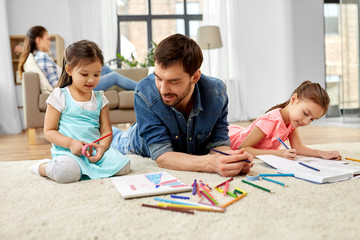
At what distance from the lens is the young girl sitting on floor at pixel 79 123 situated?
1294 millimetres

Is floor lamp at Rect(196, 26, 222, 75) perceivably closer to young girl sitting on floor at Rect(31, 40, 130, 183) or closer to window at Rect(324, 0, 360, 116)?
window at Rect(324, 0, 360, 116)

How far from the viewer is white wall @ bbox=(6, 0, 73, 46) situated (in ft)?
16.3

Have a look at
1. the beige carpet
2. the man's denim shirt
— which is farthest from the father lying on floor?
the beige carpet

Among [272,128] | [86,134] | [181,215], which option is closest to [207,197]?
[181,215]

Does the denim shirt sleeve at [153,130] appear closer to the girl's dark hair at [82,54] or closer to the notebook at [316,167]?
the girl's dark hair at [82,54]

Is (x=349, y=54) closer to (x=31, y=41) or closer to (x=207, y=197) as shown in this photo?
(x=31, y=41)

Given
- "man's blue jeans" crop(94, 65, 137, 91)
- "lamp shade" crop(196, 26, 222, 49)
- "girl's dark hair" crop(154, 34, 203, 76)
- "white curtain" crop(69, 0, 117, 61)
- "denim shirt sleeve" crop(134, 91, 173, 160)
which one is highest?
"white curtain" crop(69, 0, 117, 61)

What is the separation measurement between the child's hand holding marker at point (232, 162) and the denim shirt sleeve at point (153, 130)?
25cm

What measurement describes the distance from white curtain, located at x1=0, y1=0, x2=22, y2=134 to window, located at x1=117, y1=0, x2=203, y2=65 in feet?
5.41

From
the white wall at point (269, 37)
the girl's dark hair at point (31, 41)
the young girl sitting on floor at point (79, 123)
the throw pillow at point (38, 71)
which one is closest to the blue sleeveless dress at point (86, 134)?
the young girl sitting on floor at point (79, 123)

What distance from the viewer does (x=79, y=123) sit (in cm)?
142

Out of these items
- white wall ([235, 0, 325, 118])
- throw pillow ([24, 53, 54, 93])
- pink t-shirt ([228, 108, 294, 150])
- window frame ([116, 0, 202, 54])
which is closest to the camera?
pink t-shirt ([228, 108, 294, 150])

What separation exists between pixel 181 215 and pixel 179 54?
57cm

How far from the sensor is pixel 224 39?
17.3 ft
